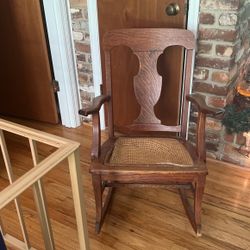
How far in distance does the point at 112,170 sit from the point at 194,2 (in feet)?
3.35

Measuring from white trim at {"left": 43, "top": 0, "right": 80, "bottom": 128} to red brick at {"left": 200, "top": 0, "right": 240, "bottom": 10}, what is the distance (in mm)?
957

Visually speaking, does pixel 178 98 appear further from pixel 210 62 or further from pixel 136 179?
pixel 136 179

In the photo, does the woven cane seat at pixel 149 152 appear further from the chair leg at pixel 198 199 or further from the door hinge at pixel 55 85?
the door hinge at pixel 55 85

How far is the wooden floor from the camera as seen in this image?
1.53 m

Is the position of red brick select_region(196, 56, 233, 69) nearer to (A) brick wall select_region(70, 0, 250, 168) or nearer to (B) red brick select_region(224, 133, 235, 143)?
(A) brick wall select_region(70, 0, 250, 168)

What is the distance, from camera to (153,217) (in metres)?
1.68

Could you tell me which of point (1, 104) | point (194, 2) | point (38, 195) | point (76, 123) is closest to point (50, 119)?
point (76, 123)

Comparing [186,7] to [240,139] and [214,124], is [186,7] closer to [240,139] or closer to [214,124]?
[214,124]

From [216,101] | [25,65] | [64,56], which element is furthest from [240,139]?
[25,65]

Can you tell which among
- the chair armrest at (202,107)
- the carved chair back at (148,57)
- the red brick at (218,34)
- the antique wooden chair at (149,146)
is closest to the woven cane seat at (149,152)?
the antique wooden chair at (149,146)

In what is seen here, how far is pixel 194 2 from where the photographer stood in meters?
1.70

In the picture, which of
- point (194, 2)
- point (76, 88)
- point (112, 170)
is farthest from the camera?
point (76, 88)

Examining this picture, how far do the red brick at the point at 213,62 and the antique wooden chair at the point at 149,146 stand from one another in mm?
279

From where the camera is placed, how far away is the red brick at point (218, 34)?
1.66m
